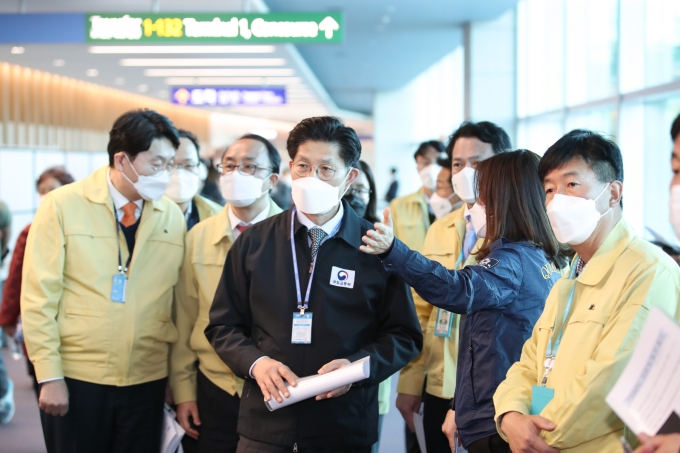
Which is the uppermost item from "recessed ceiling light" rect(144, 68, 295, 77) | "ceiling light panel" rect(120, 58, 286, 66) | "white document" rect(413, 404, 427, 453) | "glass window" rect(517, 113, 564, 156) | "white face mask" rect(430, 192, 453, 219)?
"recessed ceiling light" rect(144, 68, 295, 77)

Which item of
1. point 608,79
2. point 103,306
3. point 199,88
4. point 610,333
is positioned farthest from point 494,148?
point 199,88

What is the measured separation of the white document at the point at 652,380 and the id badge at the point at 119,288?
6.57 ft

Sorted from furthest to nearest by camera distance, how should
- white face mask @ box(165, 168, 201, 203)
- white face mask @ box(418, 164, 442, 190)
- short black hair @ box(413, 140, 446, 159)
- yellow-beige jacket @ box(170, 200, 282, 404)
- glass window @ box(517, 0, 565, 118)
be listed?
glass window @ box(517, 0, 565, 118), short black hair @ box(413, 140, 446, 159), white face mask @ box(418, 164, 442, 190), white face mask @ box(165, 168, 201, 203), yellow-beige jacket @ box(170, 200, 282, 404)

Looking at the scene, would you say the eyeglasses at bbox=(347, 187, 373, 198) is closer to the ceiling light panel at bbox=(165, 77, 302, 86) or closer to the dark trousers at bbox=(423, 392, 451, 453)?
the dark trousers at bbox=(423, 392, 451, 453)

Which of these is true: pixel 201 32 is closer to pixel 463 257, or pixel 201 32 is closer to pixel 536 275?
pixel 463 257

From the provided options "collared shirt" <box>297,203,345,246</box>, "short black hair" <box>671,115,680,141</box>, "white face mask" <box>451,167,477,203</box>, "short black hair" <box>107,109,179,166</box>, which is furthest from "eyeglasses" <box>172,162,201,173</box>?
"short black hair" <box>671,115,680,141</box>

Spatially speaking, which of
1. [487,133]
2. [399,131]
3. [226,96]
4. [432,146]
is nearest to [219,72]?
[226,96]

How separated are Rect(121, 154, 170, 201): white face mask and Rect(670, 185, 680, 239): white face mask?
2049mm

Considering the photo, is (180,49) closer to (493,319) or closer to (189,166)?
(189,166)

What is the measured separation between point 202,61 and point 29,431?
732 cm

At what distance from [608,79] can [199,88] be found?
878 centimetres

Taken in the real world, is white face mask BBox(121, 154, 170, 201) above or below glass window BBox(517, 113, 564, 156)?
below

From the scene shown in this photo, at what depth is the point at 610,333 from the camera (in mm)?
1745

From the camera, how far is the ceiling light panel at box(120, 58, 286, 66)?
35.8 ft
